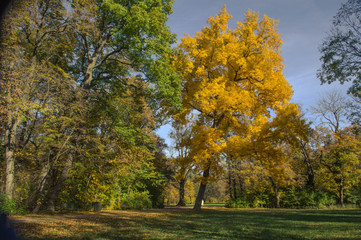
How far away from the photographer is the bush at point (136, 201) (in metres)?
16.5

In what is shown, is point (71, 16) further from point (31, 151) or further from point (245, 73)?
point (245, 73)

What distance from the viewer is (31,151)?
10.9m

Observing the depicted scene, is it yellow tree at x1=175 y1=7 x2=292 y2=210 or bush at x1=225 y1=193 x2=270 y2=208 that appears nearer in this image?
yellow tree at x1=175 y1=7 x2=292 y2=210

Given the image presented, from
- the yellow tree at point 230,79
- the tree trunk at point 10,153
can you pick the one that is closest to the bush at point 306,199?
the yellow tree at point 230,79

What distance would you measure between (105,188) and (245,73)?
12013 mm

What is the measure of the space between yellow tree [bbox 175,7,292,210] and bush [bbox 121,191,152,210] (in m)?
5.21

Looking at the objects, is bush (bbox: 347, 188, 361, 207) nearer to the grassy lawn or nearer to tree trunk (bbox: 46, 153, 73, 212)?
the grassy lawn

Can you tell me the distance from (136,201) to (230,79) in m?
11.7

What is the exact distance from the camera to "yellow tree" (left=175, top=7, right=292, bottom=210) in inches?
515

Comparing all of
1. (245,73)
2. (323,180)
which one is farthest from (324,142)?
(245,73)

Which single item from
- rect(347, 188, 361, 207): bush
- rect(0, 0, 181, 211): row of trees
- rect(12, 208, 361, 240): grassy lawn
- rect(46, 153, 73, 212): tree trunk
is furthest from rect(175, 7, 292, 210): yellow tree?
rect(347, 188, 361, 207): bush

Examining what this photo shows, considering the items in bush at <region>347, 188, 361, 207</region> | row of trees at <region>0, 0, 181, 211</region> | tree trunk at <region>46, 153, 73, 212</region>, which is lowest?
bush at <region>347, 188, 361, 207</region>

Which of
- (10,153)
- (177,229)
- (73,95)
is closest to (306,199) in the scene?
(177,229)

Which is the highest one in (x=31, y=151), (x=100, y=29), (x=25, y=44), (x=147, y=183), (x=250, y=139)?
(x=100, y=29)
